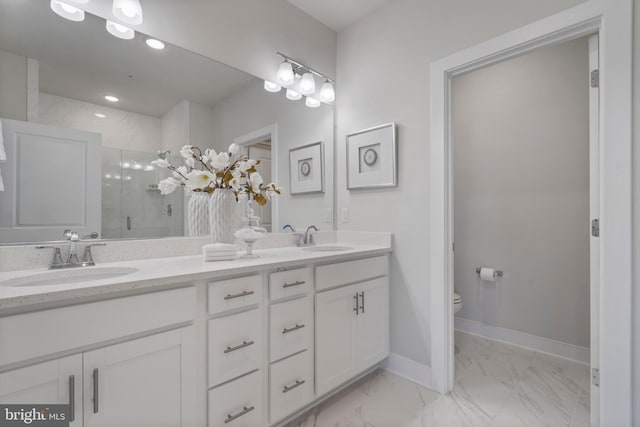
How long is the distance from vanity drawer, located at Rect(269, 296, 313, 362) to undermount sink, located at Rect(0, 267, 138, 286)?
654 millimetres

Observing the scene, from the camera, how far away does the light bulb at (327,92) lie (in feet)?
7.97

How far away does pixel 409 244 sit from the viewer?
2.07 m

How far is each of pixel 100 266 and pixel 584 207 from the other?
10.0 ft

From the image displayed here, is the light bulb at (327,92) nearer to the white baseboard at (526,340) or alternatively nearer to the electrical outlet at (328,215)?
the electrical outlet at (328,215)

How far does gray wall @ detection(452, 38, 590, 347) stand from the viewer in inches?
90.1

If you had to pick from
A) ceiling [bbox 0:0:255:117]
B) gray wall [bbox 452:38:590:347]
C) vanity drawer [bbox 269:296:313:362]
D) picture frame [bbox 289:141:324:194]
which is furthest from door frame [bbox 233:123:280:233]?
gray wall [bbox 452:38:590:347]

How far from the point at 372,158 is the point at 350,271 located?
0.88 m

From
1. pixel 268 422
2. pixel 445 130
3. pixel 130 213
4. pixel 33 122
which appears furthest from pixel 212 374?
pixel 445 130

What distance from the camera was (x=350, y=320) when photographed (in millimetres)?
1823

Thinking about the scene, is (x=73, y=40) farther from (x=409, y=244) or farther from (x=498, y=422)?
(x=498, y=422)

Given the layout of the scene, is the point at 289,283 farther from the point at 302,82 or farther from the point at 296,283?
the point at 302,82

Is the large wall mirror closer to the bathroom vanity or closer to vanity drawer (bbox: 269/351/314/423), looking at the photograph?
the bathroom vanity

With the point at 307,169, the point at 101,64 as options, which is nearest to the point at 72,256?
the point at 101,64

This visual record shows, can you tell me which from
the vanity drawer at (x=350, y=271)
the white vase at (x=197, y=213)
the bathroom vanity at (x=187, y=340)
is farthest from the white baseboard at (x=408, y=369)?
the white vase at (x=197, y=213)
